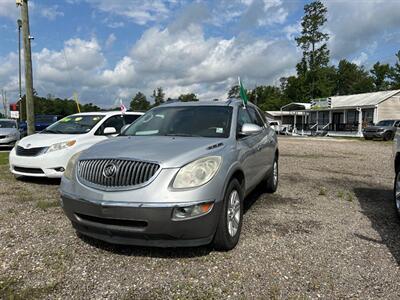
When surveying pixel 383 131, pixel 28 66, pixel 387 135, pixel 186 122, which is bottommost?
pixel 387 135

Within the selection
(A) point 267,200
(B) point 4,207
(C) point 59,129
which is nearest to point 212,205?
(A) point 267,200

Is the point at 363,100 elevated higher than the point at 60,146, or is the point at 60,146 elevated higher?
the point at 363,100

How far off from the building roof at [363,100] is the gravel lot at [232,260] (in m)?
34.4

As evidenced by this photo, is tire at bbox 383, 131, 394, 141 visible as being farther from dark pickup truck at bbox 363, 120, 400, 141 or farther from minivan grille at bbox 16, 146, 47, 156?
minivan grille at bbox 16, 146, 47, 156

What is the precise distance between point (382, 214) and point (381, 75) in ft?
264

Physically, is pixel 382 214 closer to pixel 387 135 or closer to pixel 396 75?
pixel 387 135

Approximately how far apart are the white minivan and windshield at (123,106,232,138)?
7.53 feet

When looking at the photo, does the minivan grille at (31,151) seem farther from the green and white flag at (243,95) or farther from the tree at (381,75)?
the tree at (381,75)

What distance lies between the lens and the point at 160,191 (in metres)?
3.59

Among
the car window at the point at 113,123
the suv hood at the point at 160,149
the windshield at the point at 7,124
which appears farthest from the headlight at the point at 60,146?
the windshield at the point at 7,124

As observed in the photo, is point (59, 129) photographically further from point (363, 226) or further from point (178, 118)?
point (363, 226)

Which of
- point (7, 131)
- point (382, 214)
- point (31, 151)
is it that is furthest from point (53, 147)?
point (7, 131)

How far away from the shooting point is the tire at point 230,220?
13.0ft

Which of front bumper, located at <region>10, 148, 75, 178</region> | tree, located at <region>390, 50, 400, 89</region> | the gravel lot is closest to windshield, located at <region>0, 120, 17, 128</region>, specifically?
front bumper, located at <region>10, 148, 75, 178</region>
